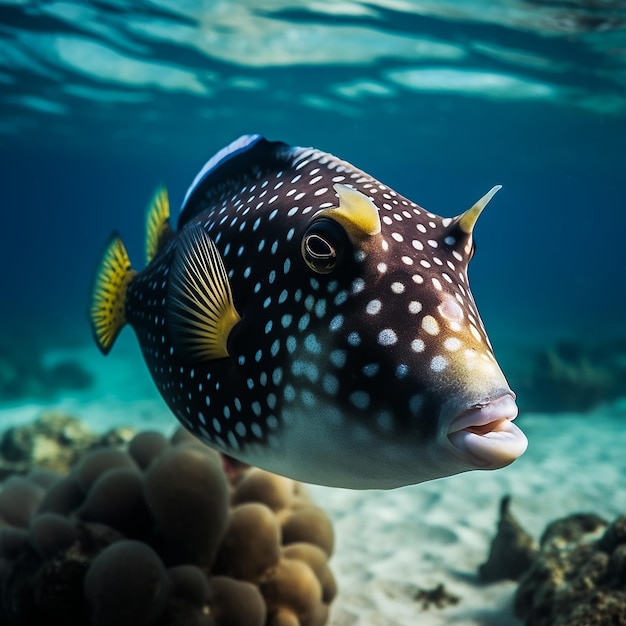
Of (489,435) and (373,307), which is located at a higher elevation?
(373,307)

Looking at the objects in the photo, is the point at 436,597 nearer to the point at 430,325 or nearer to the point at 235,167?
the point at 235,167

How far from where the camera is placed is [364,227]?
5.29 feet

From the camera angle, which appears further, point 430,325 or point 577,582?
point 577,582

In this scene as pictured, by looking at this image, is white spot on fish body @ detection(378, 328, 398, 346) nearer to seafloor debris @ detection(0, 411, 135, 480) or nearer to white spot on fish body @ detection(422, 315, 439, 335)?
white spot on fish body @ detection(422, 315, 439, 335)

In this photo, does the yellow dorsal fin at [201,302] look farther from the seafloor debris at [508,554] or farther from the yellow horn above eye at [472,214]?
the seafloor debris at [508,554]

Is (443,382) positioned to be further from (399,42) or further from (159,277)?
(399,42)

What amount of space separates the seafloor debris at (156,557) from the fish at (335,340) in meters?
1.23

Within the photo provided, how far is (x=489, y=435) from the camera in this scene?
1.33 meters

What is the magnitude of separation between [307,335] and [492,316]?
159ft

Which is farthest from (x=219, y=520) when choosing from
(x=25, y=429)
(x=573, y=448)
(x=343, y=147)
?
(x=343, y=147)

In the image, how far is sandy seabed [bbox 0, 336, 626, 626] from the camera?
4.77 metres

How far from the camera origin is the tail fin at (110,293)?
2971 mm

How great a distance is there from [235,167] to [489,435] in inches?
71.7

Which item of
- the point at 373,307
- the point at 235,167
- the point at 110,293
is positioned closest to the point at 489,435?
the point at 373,307
